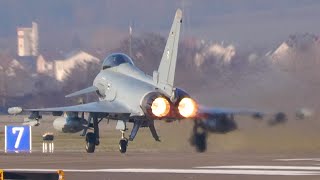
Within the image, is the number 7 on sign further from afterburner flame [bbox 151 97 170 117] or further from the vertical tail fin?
the vertical tail fin

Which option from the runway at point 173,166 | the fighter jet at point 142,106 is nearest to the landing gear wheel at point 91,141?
the fighter jet at point 142,106

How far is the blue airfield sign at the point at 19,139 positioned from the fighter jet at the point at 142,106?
3.42 ft

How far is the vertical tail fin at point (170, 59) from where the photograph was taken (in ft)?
148

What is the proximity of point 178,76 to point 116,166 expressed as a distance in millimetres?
24524

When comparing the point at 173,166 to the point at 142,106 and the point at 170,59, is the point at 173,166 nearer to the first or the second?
the point at 170,59

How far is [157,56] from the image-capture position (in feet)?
218

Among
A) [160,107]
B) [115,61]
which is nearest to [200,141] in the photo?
[160,107]

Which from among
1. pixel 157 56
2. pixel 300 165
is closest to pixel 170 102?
pixel 300 165

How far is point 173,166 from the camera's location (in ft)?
101

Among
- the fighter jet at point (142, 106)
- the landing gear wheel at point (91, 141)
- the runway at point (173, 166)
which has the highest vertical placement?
the fighter jet at point (142, 106)

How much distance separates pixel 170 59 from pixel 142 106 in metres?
2.56

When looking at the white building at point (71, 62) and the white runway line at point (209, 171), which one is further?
the white building at point (71, 62)

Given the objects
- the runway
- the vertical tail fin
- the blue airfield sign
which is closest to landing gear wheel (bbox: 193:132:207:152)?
the vertical tail fin

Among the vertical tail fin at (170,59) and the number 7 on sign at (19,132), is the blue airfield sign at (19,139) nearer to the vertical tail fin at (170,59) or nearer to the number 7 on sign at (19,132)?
the number 7 on sign at (19,132)
